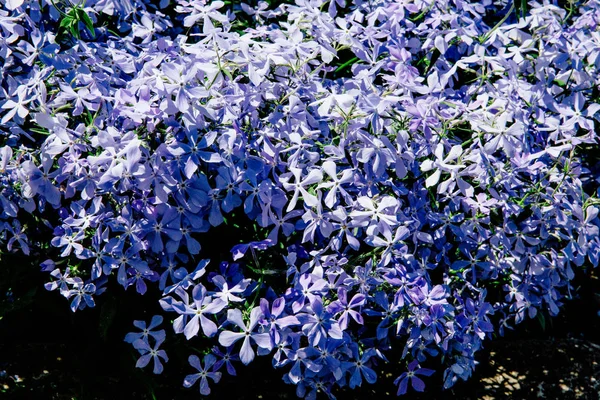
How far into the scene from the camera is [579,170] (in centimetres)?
254

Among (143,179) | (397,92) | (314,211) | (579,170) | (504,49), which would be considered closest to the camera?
(143,179)

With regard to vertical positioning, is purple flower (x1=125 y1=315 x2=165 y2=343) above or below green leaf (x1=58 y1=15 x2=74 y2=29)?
below

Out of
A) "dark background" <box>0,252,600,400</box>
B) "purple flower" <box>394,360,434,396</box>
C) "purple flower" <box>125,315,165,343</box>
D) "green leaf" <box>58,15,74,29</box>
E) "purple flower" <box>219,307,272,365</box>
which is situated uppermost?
"green leaf" <box>58,15,74,29</box>

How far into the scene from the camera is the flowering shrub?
6.86 ft

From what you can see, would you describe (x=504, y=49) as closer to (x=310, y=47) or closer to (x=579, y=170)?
(x=579, y=170)

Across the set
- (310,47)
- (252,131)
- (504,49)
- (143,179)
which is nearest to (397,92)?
(310,47)

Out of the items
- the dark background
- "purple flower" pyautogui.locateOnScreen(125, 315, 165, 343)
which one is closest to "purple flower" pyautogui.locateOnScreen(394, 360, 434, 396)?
the dark background

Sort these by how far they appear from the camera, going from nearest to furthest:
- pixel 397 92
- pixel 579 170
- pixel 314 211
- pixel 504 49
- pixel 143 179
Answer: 1. pixel 143 179
2. pixel 314 211
3. pixel 397 92
4. pixel 579 170
5. pixel 504 49

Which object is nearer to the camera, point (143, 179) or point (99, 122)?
point (143, 179)

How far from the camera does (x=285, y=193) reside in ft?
7.42

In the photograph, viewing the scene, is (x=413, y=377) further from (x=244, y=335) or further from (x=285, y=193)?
(x=285, y=193)

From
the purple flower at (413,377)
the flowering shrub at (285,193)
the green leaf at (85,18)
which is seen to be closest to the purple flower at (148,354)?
the flowering shrub at (285,193)

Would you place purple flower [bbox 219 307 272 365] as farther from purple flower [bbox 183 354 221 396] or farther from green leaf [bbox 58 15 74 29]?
green leaf [bbox 58 15 74 29]

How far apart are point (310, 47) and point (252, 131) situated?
1.24ft
